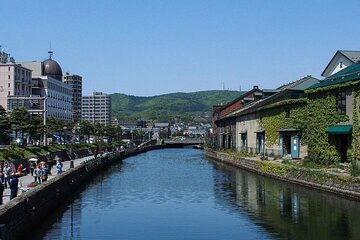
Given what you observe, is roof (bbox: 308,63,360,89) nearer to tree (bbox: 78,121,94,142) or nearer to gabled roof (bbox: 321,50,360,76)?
gabled roof (bbox: 321,50,360,76)

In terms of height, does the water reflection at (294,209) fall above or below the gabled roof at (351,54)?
below

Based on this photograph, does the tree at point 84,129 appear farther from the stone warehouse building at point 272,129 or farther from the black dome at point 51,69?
the stone warehouse building at point 272,129

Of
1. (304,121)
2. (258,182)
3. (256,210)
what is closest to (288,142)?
(304,121)

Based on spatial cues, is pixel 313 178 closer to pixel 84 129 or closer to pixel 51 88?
pixel 84 129

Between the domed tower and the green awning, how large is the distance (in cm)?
13967

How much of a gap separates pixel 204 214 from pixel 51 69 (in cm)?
15275

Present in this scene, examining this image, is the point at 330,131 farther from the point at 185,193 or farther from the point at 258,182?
the point at 185,193

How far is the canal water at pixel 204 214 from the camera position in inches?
1097

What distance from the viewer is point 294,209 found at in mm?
35375

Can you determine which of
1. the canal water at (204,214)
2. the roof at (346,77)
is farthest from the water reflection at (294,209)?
the roof at (346,77)

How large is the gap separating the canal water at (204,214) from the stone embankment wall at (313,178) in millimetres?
804

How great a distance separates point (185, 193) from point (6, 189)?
15.8 m

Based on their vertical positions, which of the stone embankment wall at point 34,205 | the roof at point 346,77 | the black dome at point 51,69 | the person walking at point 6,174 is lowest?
the stone embankment wall at point 34,205

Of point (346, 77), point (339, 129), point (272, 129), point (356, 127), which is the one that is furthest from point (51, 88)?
point (356, 127)
